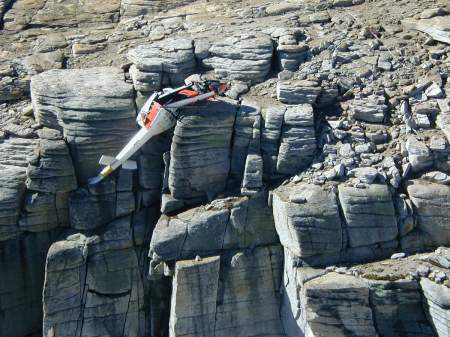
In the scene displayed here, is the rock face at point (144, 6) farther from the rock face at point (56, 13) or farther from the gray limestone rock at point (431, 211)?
the gray limestone rock at point (431, 211)

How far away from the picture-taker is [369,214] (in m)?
21.5

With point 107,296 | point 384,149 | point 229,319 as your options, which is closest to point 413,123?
point 384,149

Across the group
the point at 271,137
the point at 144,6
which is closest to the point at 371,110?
the point at 271,137

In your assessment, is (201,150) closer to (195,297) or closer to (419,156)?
(195,297)

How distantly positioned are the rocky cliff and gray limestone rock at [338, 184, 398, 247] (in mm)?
41

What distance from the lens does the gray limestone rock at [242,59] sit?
25.2 metres

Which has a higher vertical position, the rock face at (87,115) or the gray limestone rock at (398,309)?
the rock face at (87,115)

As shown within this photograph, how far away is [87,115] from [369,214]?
374 inches

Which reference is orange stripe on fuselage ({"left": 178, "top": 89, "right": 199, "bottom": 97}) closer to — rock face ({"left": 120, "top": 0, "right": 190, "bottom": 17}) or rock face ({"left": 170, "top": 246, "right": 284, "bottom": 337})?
rock face ({"left": 170, "top": 246, "right": 284, "bottom": 337})

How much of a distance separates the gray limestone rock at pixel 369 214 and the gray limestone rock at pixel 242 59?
5.88m

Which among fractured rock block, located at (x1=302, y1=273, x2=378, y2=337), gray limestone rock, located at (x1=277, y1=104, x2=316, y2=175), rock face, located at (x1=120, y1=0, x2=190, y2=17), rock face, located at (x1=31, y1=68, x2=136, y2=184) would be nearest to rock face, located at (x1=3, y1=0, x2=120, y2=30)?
rock face, located at (x1=120, y1=0, x2=190, y2=17)

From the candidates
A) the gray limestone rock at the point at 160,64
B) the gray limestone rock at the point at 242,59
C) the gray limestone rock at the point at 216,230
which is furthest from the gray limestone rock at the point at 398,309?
the gray limestone rock at the point at 160,64

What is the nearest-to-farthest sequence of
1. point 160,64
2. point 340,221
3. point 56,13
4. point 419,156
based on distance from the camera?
point 340,221 → point 419,156 → point 160,64 → point 56,13

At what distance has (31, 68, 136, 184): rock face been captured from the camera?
23875 mm
